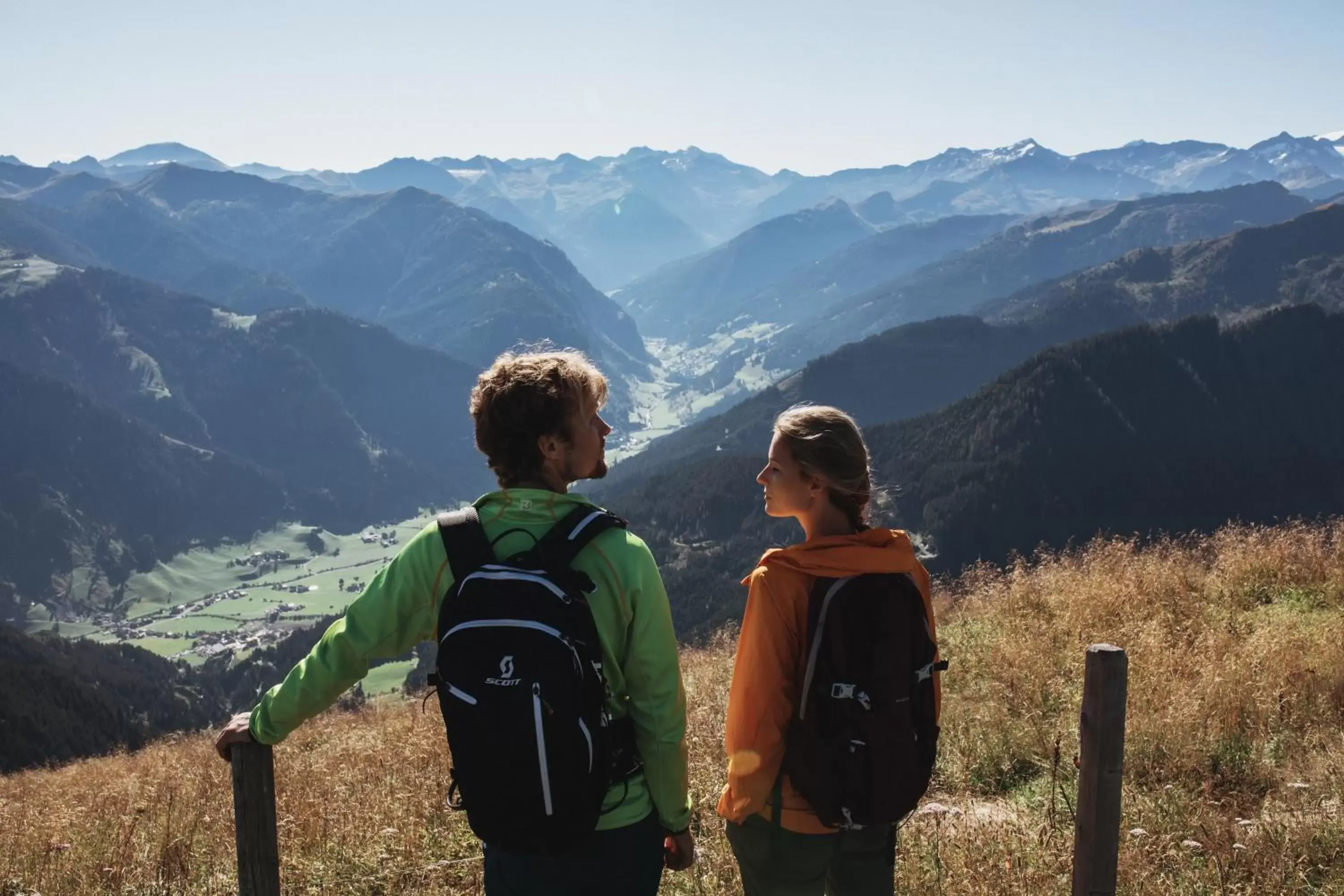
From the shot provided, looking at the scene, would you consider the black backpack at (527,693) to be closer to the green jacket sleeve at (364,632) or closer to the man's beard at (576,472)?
the green jacket sleeve at (364,632)

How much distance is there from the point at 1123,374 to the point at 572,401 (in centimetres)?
16522

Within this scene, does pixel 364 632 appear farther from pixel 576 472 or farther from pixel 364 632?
pixel 576 472

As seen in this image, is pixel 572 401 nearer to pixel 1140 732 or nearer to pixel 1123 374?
pixel 1140 732

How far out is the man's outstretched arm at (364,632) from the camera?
304 centimetres

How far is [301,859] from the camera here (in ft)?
18.5

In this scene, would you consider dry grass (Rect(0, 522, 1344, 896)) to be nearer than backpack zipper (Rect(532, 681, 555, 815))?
No

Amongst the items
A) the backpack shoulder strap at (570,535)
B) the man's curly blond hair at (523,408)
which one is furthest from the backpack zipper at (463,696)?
the man's curly blond hair at (523,408)

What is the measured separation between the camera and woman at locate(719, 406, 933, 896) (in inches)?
133

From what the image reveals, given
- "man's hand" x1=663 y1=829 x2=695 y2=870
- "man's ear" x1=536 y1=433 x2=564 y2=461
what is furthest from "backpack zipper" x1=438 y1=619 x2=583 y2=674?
"man's hand" x1=663 y1=829 x2=695 y2=870

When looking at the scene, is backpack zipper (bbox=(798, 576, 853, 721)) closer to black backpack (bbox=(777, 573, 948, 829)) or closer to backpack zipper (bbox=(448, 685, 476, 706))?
black backpack (bbox=(777, 573, 948, 829))

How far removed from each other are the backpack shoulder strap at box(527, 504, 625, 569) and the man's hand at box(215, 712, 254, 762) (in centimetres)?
139

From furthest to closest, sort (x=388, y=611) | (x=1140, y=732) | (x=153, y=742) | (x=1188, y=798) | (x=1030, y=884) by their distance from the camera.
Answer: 1. (x=153, y=742)
2. (x=1140, y=732)
3. (x=1188, y=798)
4. (x=1030, y=884)
5. (x=388, y=611)

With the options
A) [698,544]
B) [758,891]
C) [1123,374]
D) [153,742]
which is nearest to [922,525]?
[698,544]

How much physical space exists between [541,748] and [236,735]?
1.34 metres
